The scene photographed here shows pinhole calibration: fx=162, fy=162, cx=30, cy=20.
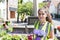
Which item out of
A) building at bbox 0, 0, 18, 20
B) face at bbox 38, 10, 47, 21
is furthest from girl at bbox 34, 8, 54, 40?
building at bbox 0, 0, 18, 20

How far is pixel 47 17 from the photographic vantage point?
6.50 ft

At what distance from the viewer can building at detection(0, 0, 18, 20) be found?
11.5 feet

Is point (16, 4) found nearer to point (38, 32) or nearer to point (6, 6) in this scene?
point (6, 6)

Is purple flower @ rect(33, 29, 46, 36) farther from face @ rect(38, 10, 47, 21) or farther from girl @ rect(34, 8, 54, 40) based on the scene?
face @ rect(38, 10, 47, 21)

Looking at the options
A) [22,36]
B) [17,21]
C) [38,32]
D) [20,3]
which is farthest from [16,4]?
[38,32]

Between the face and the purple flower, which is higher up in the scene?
the face

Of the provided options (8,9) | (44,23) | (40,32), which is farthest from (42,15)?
(8,9)

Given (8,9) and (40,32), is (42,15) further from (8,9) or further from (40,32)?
(8,9)

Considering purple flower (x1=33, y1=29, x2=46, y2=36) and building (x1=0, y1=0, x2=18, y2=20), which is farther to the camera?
building (x1=0, y1=0, x2=18, y2=20)

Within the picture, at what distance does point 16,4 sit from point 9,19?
0.42 meters

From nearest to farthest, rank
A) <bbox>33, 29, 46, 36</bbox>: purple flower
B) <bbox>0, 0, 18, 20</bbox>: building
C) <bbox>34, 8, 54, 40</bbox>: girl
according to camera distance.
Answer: <bbox>34, 8, 54, 40</bbox>: girl, <bbox>33, 29, 46, 36</bbox>: purple flower, <bbox>0, 0, 18, 20</bbox>: building

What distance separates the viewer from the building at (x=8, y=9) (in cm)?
351

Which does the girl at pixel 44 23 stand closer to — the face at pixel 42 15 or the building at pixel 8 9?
the face at pixel 42 15

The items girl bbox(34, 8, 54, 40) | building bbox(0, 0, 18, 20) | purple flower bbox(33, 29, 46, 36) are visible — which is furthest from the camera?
building bbox(0, 0, 18, 20)
